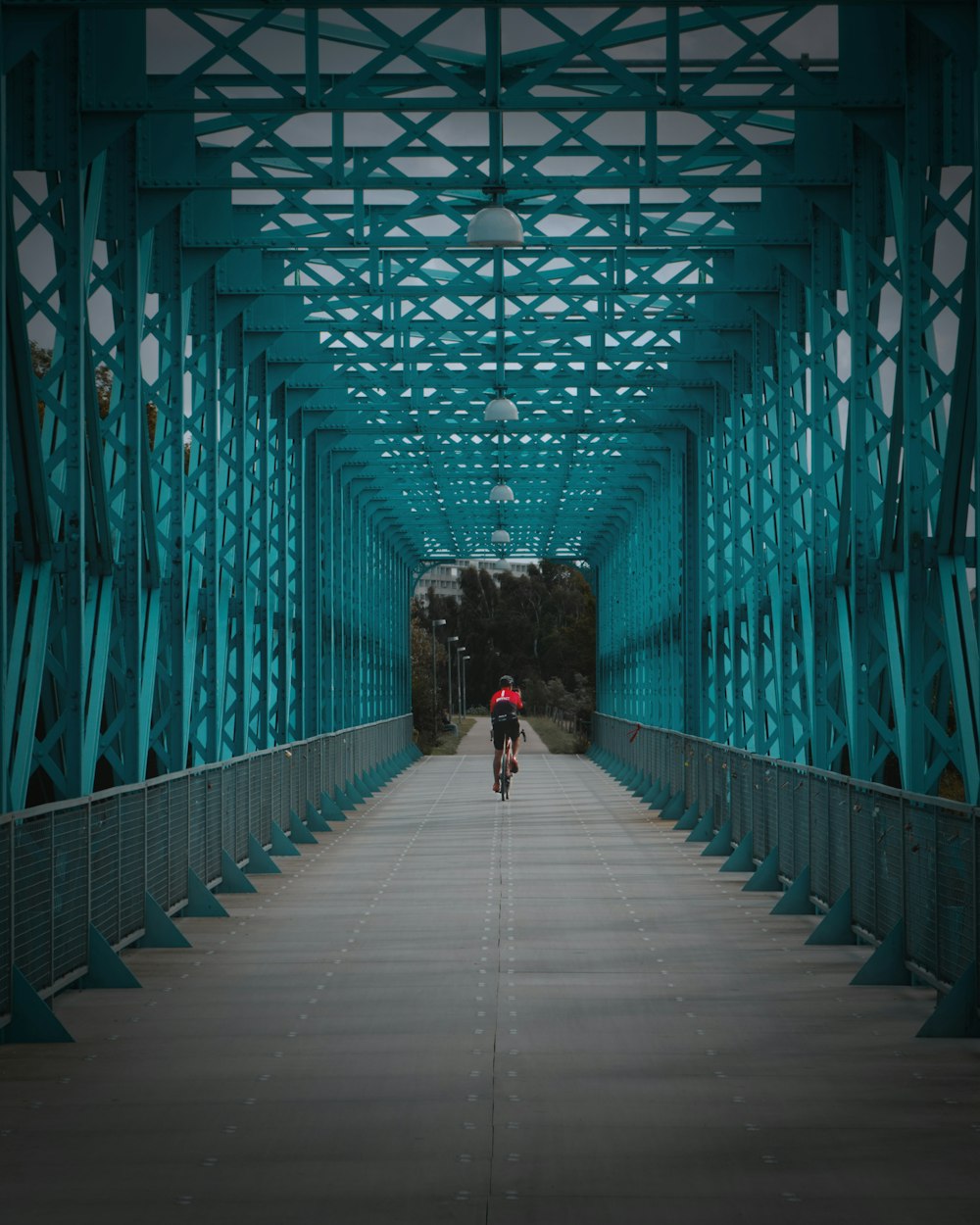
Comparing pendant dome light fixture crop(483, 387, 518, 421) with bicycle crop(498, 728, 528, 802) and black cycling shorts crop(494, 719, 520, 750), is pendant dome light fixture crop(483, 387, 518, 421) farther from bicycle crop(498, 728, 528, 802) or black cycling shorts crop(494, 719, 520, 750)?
bicycle crop(498, 728, 528, 802)

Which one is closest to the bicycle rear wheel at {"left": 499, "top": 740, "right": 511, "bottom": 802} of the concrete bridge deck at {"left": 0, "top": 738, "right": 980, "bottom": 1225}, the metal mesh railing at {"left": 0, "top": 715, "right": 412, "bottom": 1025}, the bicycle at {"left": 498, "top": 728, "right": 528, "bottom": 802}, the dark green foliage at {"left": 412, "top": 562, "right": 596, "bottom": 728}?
the bicycle at {"left": 498, "top": 728, "right": 528, "bottom": 802}

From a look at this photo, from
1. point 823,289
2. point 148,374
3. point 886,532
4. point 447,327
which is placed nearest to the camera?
point 886,532

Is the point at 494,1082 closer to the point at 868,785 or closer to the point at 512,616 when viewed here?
the point at 868,785

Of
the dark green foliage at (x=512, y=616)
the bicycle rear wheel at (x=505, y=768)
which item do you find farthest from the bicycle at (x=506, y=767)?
→ the dark green foliage at (x=512, y=616)

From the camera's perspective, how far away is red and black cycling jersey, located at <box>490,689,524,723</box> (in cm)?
3197

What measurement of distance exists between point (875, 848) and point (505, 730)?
1954 cm

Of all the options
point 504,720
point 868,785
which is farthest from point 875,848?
point 504,720

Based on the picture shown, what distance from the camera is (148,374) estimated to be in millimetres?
38312

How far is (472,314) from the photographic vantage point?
85.4ft

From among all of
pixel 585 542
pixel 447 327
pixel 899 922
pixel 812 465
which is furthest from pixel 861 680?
pixel 585 542

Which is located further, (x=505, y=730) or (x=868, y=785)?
(x=505, y=730)

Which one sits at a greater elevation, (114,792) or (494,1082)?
(114,792)

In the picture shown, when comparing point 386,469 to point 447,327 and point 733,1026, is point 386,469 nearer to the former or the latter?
point 447,327

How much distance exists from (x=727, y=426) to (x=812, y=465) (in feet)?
37.3
